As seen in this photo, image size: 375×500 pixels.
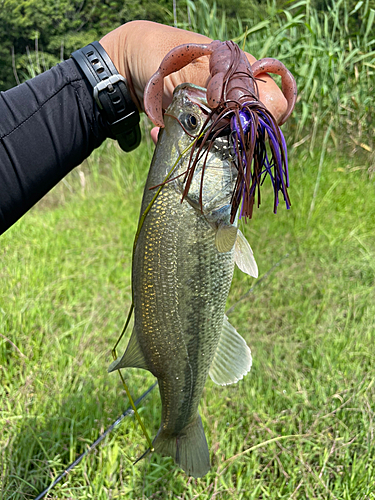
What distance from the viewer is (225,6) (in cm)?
579

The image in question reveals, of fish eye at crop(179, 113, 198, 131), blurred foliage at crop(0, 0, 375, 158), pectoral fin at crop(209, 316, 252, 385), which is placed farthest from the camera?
blurred foliage at crop(0, 0, 375, 158)

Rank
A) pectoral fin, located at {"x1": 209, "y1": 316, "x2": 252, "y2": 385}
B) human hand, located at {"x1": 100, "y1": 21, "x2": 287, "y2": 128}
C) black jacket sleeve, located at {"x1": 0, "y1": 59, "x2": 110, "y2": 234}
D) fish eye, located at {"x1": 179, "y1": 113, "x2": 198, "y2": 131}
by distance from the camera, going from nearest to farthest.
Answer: fish eye, located at {"x1": 179, "y1": 113, "x2": 198, "y2": 131}, human hand, located at {"x1": 100, "y1": 21, "x2": 287, "y2": 128}, black jacket sleeve, located at {"x1": 0, "y1": 59, "x2": 110, "y2": 234}, pectoral fin, located at {"x1": 209, "y1": 316, "x2": 252, "y2": 385}

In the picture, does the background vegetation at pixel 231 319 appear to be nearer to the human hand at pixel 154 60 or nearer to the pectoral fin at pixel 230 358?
the human hand at pixel 154 60

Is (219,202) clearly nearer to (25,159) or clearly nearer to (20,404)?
(25,159)

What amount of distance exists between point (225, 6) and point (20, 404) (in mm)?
5862

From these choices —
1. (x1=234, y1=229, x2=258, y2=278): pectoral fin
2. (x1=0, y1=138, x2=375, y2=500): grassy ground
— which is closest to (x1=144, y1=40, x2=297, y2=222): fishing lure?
(x1=234, y1=229, x2=258, y2=278): pectoral fin

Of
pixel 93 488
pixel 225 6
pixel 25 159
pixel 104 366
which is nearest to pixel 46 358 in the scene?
pixel 104 366

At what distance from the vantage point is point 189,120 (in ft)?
3.89

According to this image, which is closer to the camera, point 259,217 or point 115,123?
point 115,123

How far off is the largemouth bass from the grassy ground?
71 cm

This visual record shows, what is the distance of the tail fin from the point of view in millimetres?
1547

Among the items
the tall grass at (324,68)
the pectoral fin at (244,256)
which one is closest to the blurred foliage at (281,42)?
the tall grass at (324,68)

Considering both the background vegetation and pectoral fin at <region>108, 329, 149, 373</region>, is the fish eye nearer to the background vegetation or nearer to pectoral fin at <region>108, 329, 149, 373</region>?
the background vegetation

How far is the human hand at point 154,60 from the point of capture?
129 centimetres
